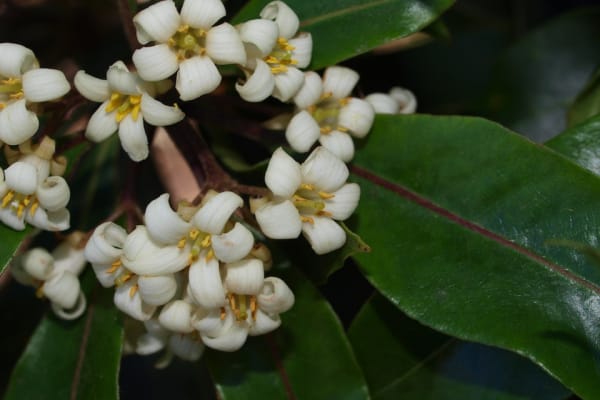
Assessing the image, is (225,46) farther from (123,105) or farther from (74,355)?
(74,355)

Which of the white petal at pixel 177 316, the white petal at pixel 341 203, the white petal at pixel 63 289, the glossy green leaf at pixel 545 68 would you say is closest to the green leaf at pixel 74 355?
the white petal at pixel 63 289

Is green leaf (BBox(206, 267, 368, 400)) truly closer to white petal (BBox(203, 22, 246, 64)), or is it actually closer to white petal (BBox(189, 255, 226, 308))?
white petal (BBox(189, 255, 226, 308))

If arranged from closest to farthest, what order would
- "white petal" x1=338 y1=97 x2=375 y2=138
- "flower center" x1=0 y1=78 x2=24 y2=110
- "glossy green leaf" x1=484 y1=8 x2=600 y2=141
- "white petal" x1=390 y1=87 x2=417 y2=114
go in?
"flower center" x1=0 y1=78 x2=24 y2=110, "white petal" x1=338 y1=97 x2=375 y2=138, "white petal" x1=390 y1=87 x2=417 y2=114, "glossy green leaf" x1=484 y1=8 x2=600 y2=141

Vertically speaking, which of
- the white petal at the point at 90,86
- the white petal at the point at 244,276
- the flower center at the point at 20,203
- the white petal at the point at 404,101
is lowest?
the white petal at the point at 404,101

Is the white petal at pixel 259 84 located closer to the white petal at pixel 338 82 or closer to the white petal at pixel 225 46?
the white petal at pixel 225 46

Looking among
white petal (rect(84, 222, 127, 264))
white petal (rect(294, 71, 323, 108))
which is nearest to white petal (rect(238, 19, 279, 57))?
white petal (rect(294, 71, 323, 108))

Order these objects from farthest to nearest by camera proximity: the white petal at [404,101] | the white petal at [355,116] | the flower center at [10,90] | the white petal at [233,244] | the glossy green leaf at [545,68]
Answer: the glossy green leaf at [545,68]
the white petal at [404,101]
the white petal at [355,116]
the flower center at [10,90]
the white petal at [233,244]
